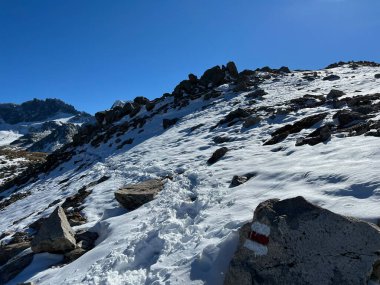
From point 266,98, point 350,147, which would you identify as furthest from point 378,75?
point 350,147

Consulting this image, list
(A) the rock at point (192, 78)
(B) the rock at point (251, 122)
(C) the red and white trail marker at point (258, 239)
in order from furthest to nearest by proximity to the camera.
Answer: (A) the rock at point (192, 78), (B) the rock at point (251, 122), (C) the red and white trail marker at point (258, 239)

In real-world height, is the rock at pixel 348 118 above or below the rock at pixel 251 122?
below

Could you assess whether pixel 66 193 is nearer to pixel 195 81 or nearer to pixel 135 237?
pixel 135 237

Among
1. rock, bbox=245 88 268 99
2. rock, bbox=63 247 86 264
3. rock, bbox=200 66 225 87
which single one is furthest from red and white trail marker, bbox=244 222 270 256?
rock, bbox=200 66 225 87

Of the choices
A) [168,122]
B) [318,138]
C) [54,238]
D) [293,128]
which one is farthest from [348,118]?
[168,122]

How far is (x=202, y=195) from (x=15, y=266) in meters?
5.60

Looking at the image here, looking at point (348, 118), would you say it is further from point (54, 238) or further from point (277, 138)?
point (54, 238)

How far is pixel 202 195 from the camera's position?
11195mm

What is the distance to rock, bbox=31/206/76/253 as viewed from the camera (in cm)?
1012

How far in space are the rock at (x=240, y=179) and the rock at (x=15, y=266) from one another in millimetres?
6147

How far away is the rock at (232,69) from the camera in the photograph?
40891mm

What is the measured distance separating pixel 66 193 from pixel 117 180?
361 cm

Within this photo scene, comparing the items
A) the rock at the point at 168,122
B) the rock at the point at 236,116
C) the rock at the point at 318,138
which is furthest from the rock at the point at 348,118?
the rock at the point at 168,122

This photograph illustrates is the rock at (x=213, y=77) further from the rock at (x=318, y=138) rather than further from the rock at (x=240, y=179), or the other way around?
the rock at (x=240, y=179)
